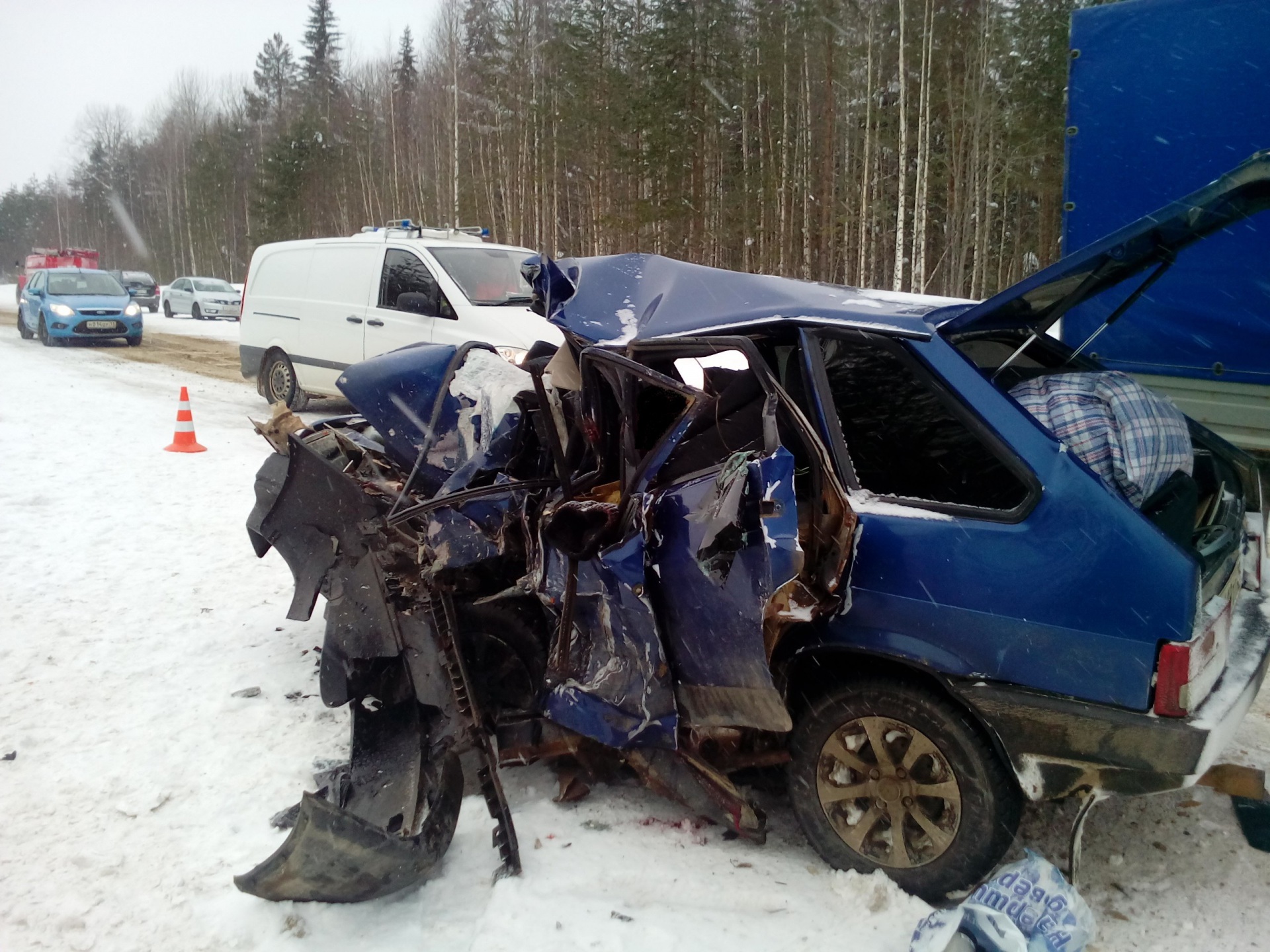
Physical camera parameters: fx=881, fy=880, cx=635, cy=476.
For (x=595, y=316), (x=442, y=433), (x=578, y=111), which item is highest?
(x=578, y=111)

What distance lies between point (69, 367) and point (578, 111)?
58.5ft

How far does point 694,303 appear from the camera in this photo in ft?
10.3

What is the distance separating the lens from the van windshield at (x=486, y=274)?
847 cm

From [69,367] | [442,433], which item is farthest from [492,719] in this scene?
[69,367]

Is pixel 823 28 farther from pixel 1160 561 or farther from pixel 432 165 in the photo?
pixel 1160 561

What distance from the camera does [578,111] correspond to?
89.9 ft

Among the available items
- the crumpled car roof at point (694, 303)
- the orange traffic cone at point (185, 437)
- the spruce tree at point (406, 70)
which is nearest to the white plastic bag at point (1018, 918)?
the crumpled car roof at point (694, 303)

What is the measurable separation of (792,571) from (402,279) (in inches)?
294

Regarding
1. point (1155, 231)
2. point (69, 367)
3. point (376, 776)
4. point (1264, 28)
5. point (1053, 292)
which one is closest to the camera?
point (1155, 231)

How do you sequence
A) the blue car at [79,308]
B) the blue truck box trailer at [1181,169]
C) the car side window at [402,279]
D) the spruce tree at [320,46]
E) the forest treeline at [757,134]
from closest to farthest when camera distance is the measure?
the blue truck box trailer at [1181,169] < the car side window at [402,279] < the blue car at [79,308] < the forest treeline at [757,134] < the spruce tree at [320,46]

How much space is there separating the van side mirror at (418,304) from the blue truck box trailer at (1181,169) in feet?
17.5

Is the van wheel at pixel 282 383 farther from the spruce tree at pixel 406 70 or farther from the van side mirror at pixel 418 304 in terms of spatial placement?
the spruce tree at pixel 406 70

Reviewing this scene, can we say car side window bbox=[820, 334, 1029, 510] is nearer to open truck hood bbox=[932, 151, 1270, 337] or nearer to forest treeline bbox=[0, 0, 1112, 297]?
open truck hood bbox=[932, 151, 1270, 337]

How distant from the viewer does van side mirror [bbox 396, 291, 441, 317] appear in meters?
8.12
